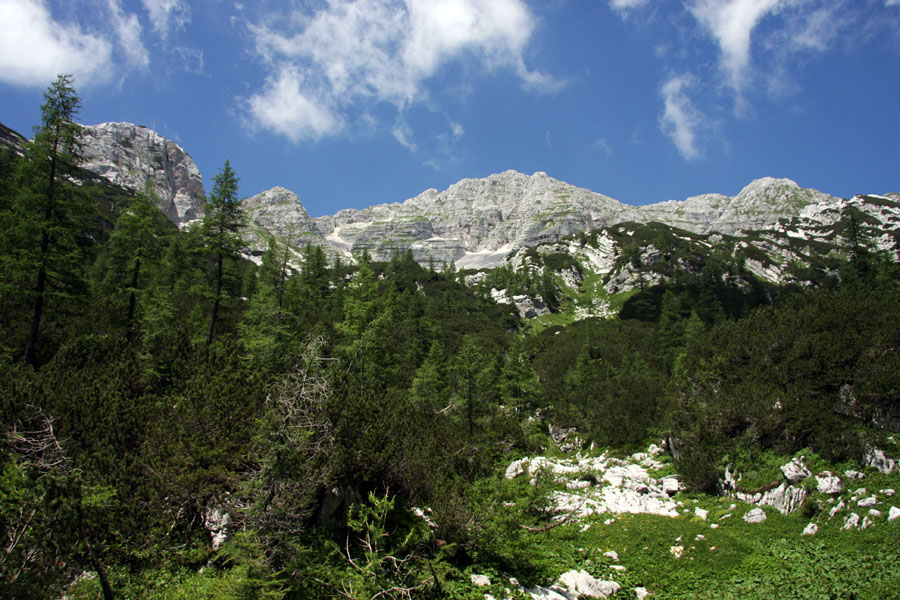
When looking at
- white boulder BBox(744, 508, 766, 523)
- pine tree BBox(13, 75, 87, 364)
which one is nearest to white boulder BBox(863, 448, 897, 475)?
white boulder BBox(744, 508, 766, 523)

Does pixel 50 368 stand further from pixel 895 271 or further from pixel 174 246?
pixel 895 271

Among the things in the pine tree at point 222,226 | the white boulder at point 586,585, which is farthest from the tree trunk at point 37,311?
the white boulder at point 586,585

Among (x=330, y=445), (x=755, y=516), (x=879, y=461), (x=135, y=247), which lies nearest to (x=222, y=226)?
(x=135, y=247)

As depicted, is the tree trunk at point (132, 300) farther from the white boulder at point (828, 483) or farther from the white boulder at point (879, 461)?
the white boulder at point (879, 461)

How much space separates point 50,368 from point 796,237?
483 feet

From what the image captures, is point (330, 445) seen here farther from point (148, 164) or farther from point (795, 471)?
point (148, 164)

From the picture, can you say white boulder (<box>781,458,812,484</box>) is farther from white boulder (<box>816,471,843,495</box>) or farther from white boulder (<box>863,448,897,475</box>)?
white boulder (<box>863,448,897,475</box>)

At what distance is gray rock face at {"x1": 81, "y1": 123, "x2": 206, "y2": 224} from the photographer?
152 meters

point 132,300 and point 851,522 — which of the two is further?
point 132,300

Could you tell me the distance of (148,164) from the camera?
6644 inches

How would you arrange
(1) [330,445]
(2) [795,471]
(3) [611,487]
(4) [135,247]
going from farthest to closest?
(4) [135,247]
(3) [611,487]
(2) [795,471]
(1) [330,445]

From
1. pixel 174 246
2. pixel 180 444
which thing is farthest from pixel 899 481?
pixel 174 246

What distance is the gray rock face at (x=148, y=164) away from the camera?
499ft

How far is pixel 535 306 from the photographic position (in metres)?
86.9
